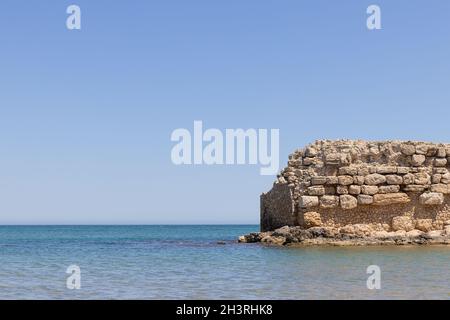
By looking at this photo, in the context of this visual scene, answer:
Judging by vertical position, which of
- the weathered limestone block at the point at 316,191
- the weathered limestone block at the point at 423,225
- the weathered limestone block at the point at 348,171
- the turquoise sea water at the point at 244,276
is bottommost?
the turquoise sea water at the point at 244,276

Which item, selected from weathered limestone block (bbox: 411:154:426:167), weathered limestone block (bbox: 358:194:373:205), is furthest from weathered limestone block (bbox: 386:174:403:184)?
weathered limestone block (bbox: 358:194:373:205)

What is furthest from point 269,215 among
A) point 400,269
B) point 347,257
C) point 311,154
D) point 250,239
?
point 400,269

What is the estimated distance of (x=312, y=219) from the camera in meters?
25.4

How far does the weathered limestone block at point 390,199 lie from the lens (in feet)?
83.1

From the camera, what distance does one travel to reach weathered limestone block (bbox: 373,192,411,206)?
2532 cm

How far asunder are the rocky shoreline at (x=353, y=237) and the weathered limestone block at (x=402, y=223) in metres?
0.15

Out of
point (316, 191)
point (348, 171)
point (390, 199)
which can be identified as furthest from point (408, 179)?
point (316, 191)

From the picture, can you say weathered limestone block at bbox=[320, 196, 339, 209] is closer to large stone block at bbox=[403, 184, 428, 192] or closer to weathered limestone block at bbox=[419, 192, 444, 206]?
large stone block at bbox=[403, 184, 428, 192]

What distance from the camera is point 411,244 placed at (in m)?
24.9

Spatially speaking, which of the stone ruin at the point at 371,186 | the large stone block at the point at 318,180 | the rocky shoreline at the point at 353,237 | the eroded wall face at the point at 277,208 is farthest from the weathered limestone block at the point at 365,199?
the eroded wall face at the point at 277,208

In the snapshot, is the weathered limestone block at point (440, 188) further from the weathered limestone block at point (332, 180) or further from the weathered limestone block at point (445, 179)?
the weathered limestone block at point (332, 180)

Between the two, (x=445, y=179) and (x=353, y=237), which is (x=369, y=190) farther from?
(x=445, y=179)
